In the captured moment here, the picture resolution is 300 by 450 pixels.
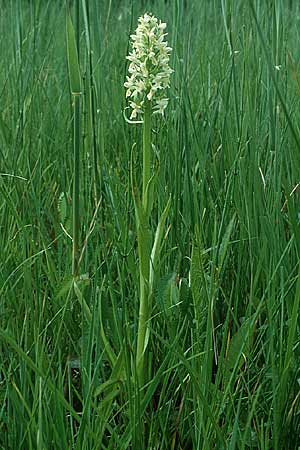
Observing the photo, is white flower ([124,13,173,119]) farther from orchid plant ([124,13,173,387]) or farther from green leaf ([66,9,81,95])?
green leaf ([66,9,81,95])

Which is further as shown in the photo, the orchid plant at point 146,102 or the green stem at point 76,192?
the green stem at point 76,192

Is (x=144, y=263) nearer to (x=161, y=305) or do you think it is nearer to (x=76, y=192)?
(x=161, y=305)

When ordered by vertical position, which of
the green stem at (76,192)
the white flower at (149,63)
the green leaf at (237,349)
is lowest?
the green leaf at (237,349)

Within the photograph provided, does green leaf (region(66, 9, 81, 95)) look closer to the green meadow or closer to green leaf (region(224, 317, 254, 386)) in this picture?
the green meadow

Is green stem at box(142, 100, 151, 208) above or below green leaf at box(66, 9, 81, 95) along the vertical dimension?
below

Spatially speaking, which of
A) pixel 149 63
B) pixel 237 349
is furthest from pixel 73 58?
pixel 237 349

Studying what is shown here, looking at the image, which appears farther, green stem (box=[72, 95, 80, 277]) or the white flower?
green stem (box=[72, 95, 80, 277])

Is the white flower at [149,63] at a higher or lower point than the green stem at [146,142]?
higher

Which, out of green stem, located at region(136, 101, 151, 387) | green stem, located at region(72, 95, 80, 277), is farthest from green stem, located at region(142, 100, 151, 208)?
green stem, located at region(72, 95, 80, 277)

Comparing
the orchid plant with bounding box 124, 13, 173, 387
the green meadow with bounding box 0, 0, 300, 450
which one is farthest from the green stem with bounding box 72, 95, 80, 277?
the orchid plant with bounding box 124, 13, 173, 387

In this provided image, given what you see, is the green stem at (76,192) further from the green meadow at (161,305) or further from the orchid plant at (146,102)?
the orchid plant at (146,102)

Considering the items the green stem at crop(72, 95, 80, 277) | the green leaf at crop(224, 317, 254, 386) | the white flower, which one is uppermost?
the white flower

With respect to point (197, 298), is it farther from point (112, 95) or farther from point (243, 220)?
point (112, 95)

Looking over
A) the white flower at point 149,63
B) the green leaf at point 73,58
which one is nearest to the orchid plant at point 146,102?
the white flower at point 149,63
